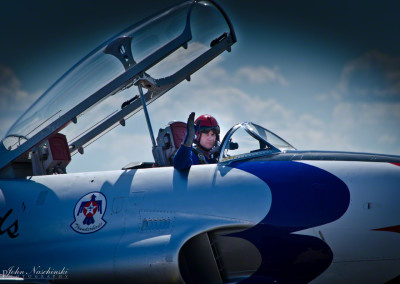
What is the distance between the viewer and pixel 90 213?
4992mm

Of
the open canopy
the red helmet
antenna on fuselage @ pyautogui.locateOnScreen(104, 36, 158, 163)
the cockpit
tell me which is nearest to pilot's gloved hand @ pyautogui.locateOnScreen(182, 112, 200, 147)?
the red helmet

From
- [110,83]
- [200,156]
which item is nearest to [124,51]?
[110,83]

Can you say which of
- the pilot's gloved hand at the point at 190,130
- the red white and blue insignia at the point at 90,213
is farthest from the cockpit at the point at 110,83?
the red white and blue insignia at the point at 90,213

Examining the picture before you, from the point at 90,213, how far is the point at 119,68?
92.6 inches

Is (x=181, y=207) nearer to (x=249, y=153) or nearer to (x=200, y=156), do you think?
(x=249, y=153)

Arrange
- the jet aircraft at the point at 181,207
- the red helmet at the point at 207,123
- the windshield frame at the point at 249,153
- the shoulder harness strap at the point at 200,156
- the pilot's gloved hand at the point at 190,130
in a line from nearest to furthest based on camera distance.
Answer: the jet aircraft at the point at 181,207 → the windshield frame at the point at 249,153 → the pilot's gloved hand at the point at 190,130 → the shoulder harness strap at the point at 200,156 → the red helmet at the point at 207,123

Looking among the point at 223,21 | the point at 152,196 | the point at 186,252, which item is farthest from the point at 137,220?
the point at 223,21

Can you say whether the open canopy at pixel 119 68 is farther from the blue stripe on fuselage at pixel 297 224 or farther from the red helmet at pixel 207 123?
the blue stripe on fuselage at pixel 297 224

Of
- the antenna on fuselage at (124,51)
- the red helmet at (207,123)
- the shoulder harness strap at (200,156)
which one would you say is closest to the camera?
the shoulder harness strap at (200,156)

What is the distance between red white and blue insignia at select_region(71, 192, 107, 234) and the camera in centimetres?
490

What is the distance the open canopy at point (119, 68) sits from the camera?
6102 mm

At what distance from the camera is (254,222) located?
13.8ft

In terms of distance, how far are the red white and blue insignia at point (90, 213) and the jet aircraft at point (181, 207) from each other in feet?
0.05

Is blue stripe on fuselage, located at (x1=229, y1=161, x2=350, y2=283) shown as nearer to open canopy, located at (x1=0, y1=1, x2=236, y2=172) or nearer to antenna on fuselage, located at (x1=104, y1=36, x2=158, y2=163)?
antenna on fuselage, located at (x1=104, y1=36, x2=158, y2=163)
